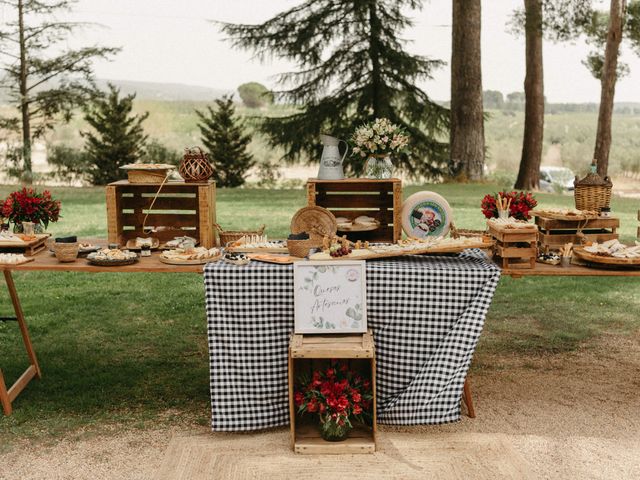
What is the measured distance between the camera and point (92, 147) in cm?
2184

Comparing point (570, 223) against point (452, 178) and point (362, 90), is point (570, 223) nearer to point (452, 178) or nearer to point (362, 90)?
point (452, 178)

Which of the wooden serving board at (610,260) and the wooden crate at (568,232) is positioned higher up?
the wooden crate at (568,232)

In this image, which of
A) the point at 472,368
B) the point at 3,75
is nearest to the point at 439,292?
the point at 472,368

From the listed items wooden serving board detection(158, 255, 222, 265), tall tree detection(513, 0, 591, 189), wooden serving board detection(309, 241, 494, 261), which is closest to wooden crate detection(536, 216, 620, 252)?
wooden serving board detection(309, 241, 494, 261)

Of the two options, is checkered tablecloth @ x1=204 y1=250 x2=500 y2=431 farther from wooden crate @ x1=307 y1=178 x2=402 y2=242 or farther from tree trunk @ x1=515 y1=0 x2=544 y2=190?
tree trunk @ x1=515 y1=0 x2=544 y2=190

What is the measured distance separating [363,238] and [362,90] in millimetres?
16058

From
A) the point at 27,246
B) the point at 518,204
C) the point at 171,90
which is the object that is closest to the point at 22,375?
the point at 27,246

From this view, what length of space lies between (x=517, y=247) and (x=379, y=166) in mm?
1023

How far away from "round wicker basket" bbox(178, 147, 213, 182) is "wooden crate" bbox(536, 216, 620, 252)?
2017 mm

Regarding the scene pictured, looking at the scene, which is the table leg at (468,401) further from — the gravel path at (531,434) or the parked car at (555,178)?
the parked car at (555,178)

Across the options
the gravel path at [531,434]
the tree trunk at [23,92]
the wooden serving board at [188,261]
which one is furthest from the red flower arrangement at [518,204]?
the tree trunk at [23,92]

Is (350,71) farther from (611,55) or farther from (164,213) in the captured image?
(164,213)

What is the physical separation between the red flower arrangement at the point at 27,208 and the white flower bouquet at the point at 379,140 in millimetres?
1886

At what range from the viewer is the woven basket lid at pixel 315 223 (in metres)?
4.49
